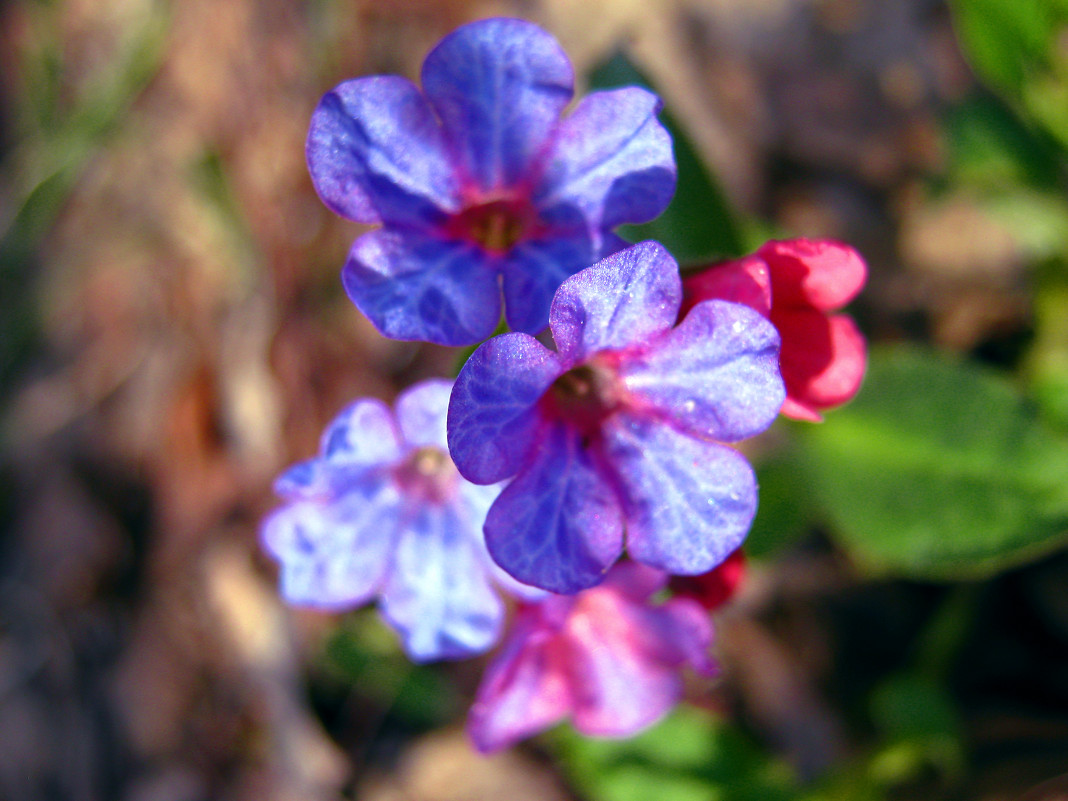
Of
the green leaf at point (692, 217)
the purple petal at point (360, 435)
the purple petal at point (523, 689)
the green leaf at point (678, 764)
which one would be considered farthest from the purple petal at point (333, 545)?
the green leaf at point (678, 764)

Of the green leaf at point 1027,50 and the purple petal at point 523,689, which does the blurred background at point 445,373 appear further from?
the purple petal at point 523,689

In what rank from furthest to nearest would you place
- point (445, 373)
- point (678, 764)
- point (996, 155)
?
point (445, 373)
point (996, 155)
point (678, 764)

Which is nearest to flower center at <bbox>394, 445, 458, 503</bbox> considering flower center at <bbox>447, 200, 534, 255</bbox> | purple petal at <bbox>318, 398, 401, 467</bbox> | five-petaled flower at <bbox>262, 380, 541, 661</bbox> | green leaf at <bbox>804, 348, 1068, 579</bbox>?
five-petaled flower at <bbox>262, 380, 541, 661</bbox>

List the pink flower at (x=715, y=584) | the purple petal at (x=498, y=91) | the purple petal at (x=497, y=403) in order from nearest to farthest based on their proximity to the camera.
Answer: the purple petal at (x=497, y=403) → the purple petal at (x=498, y=91) → the pink flower at (x=715, y=584)

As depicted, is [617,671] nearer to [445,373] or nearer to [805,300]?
[805,300]

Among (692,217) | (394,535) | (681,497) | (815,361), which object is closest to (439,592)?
(394,535)

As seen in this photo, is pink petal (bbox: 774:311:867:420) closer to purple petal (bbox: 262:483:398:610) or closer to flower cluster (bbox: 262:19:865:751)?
flower cluster (bbox: 262:19:865:751)
